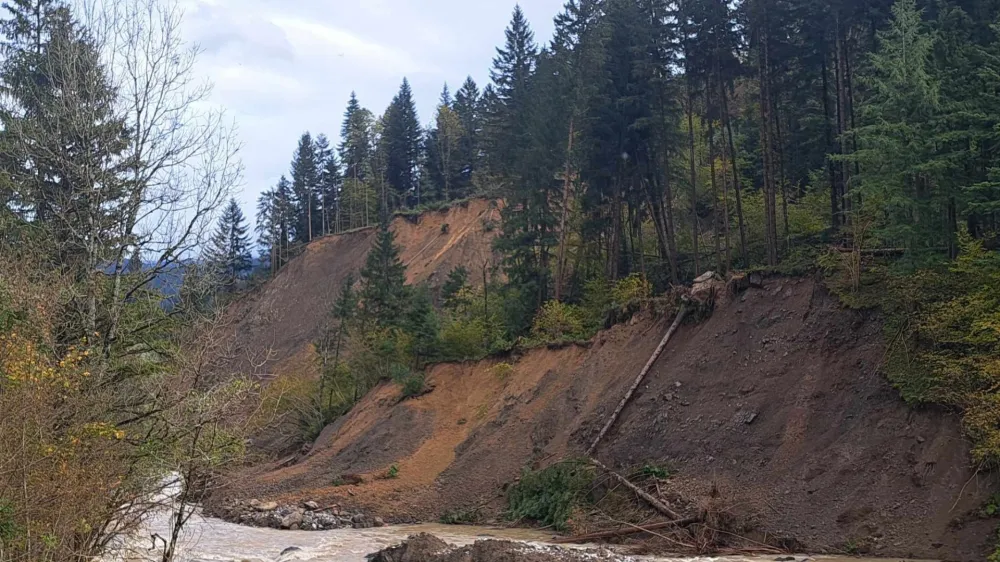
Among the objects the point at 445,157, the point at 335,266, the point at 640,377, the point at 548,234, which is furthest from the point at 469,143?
the point at 640,377

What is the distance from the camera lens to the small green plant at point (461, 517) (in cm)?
2482

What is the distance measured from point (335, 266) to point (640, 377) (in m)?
49.3

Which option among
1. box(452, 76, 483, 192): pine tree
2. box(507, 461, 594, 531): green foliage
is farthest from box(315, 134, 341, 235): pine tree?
box(507, 461, 594, 531): green foliage

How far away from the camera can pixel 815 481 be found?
1906 cm

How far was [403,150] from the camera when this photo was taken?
8038cm

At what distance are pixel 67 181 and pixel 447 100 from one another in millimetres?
86066

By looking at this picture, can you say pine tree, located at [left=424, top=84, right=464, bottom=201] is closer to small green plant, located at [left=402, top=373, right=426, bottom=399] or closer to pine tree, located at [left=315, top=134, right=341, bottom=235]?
pine tree, located at [left=315, top=134, right=341, bottom=235]

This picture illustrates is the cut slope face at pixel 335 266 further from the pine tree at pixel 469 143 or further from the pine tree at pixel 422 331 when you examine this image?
the pine tree at pixel 422 331

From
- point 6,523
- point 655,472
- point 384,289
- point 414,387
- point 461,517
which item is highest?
point 384,289

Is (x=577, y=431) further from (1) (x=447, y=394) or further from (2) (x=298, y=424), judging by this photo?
(2) (x=298, y=424)

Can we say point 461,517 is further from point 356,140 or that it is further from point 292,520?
point 356,140

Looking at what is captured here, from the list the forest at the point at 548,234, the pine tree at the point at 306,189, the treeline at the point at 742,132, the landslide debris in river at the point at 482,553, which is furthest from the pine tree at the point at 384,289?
the pine tree at the point at 306,189

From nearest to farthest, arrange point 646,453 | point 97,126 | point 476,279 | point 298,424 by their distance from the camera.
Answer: point 97,126 < point 646,453 < point 298,424 < point 476,279

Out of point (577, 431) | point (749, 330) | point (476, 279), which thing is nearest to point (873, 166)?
point (749, 330)
